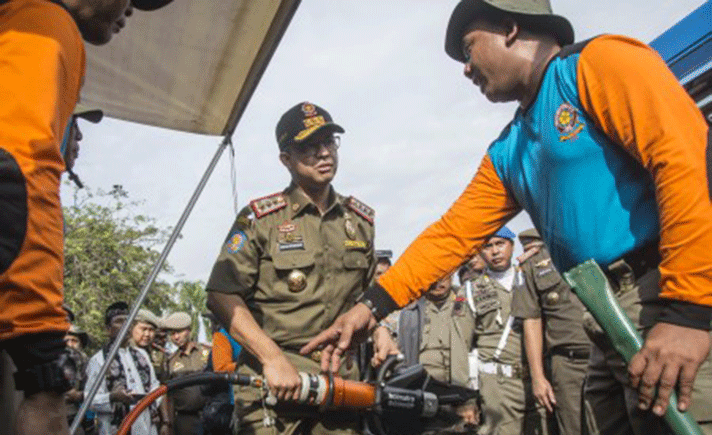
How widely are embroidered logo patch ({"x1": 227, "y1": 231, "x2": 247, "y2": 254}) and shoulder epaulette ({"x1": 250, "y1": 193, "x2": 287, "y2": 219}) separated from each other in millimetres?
122

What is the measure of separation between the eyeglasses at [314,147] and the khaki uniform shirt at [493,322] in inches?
125

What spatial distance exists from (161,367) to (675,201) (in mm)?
8519

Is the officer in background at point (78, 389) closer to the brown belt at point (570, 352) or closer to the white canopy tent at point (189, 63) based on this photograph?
the white canopy tent at point (189, 63)

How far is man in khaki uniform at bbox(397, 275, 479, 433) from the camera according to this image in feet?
21.4

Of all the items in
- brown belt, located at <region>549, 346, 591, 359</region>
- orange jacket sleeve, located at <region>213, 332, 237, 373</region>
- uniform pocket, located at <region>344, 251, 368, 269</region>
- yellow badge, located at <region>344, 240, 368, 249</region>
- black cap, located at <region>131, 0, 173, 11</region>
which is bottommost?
brown belt, located at <region>549, 346, 591, 359</region>

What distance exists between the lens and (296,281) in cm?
326

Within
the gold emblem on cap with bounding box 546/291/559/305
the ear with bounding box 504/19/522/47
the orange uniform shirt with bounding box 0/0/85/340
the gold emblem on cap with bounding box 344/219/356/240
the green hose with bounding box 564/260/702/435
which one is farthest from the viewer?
the gold emblem on cap with bounding box 546/291/559/305

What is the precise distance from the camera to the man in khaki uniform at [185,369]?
8.29 m

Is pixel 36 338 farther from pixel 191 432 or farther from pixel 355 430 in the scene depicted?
pixel 191 432

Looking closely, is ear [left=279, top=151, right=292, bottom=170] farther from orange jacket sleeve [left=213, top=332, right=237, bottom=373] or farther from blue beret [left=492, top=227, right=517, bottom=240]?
blue beret [left=492, top=227, right=517, bottom=240]

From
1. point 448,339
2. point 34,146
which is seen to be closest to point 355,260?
point 34,146

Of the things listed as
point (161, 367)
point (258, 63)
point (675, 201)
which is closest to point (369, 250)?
point (258, 63)

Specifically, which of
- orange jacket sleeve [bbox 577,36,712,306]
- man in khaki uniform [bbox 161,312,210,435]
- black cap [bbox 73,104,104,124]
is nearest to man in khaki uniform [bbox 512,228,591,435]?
orange jacket sleeve [bbox 577,36,712,306]

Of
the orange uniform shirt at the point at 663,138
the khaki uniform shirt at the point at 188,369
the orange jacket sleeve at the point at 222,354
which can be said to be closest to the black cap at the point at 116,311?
the khaki uniform shirt at the point at 188,369
